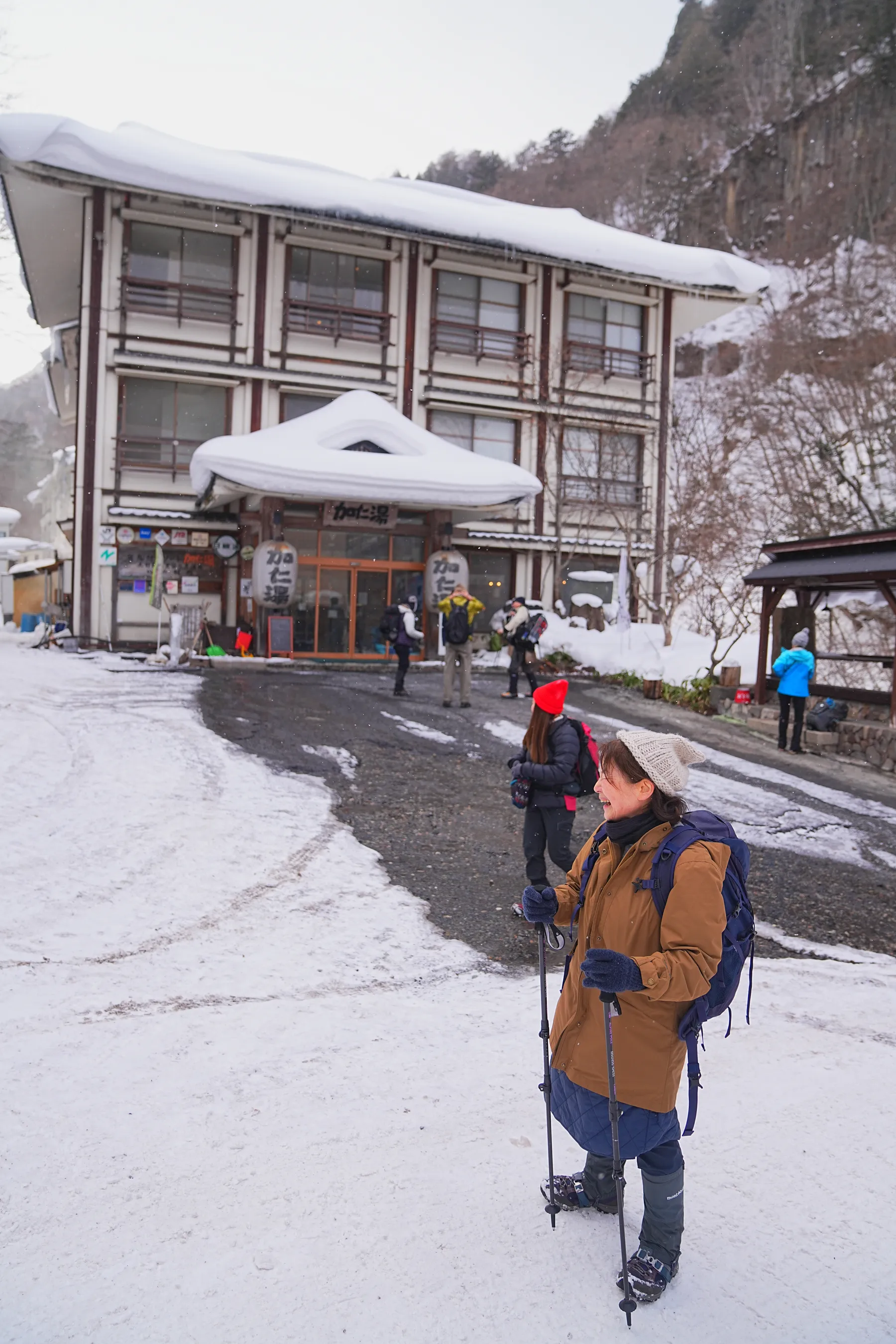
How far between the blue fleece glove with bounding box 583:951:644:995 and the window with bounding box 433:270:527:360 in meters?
23.1

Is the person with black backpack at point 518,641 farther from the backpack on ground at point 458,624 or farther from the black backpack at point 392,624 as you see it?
the black backpack at point 392,624

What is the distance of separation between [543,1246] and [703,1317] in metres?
0.48

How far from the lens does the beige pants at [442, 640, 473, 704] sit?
44.1ft

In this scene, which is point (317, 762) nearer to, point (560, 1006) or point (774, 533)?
point (560, 1006)

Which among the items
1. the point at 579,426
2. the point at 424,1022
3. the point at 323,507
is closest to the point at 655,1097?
the point at 424,1022

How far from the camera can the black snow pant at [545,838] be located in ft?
18.1

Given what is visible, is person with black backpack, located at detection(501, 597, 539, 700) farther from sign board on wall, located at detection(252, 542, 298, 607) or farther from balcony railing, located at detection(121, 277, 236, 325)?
balcony railing, located at detection(121, 277, 236, 325)

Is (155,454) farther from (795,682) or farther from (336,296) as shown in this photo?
(795,682)

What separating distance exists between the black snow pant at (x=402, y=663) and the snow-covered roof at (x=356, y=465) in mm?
4693

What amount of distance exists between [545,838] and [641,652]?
506 inches

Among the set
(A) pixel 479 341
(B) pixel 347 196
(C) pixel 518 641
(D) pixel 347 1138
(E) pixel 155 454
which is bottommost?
(D) pixel 347 1138

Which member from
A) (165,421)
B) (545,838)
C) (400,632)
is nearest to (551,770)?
(545,838)

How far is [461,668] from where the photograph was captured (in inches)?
541

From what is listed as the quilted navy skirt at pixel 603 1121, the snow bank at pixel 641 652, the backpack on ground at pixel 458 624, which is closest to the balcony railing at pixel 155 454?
the snow bank at pixel 641 652
